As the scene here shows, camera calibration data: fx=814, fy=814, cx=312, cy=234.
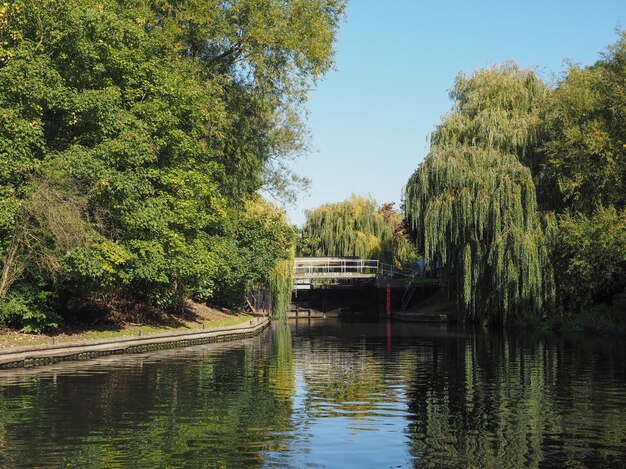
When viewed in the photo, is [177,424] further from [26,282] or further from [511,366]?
[26,282]

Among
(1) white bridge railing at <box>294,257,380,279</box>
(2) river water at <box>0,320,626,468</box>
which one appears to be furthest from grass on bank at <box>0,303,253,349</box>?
(1) white bridge railing at <box>294,257,380,279</box>

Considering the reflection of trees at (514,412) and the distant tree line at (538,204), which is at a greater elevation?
the distant tree line at (538,204)

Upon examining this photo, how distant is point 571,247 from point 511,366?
708 inches

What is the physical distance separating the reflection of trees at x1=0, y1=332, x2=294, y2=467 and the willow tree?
72.5ft

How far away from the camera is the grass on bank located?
28236 millimetres

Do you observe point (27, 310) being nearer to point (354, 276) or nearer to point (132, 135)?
point (132, 135)

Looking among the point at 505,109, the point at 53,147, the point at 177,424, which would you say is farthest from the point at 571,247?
the point at 177,424

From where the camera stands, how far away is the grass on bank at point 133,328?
2824cm

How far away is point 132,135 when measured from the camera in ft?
99.5

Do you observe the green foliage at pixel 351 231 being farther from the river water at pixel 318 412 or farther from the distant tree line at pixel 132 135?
the river water at pixel 318 412

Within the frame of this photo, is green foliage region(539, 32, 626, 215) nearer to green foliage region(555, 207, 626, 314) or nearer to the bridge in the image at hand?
green foliage region(555, 207, 626, 314)

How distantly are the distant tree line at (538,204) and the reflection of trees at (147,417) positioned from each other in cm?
2216

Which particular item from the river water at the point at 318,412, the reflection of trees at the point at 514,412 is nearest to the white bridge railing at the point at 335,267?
the river water at the point at 318,412

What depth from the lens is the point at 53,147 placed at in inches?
1217
